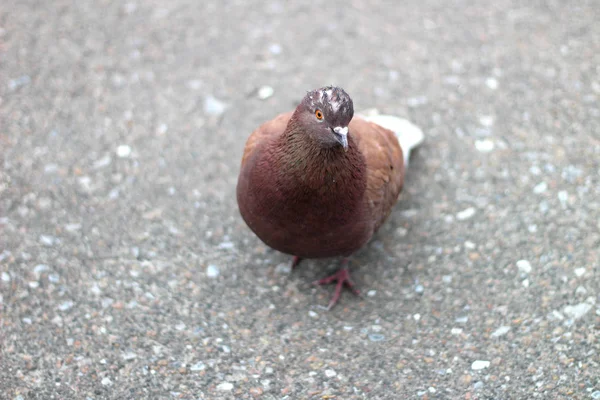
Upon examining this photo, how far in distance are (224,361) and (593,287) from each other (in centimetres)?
211

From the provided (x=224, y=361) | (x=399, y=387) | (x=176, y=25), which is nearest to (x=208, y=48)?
(x=176, y=25)

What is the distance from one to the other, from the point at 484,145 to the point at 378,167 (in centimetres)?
137

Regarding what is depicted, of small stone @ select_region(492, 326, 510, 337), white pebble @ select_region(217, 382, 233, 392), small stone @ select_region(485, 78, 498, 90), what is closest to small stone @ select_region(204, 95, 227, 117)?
small stone @ select_region(485, 78, 498, 90)

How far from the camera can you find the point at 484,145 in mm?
4621

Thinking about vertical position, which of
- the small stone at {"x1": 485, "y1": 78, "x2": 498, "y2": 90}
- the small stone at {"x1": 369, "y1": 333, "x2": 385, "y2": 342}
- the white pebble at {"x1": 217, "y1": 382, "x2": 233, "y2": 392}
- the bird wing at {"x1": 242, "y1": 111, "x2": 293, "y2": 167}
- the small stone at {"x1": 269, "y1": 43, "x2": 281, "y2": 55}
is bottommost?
the small stone at {"x1": 369, "y1": 333, "x2": 385, "y2": 342}

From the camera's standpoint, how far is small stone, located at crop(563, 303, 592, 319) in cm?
356

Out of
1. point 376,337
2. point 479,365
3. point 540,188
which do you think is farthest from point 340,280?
point 540,188

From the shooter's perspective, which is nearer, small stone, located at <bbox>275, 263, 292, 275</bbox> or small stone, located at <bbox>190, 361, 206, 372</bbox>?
small stone, located at <bbox>190, 361, 206, 372</bbox>

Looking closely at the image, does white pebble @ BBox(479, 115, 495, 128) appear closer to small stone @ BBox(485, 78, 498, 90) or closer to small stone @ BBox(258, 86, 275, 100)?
small stone @ BBox(485, 78, 498, 90)

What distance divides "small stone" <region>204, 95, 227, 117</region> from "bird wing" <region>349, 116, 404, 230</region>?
141 cm

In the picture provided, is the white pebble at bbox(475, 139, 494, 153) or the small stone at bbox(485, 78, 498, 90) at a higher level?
the small stone at bbox(485, 78, 498, 90)

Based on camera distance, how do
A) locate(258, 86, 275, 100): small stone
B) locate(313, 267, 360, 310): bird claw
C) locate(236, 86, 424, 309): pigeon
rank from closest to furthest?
locate(236, 86, 424, 309): pigeon < locate(313, 267, 360, 310): bird claw < locate(258, 86, 275, 100): small stone

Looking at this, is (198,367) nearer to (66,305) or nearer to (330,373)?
(330,373)

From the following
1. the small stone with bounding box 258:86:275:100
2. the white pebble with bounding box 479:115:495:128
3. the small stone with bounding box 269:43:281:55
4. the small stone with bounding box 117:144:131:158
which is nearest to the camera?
the small stone with bounding box 117:144:131:158
